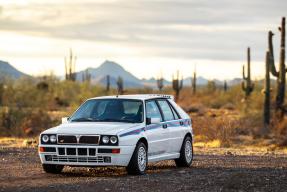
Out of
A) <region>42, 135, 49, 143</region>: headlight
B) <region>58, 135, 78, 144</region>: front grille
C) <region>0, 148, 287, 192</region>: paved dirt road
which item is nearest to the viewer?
<region>0, 148, 287, 192</region>: paved dirt road

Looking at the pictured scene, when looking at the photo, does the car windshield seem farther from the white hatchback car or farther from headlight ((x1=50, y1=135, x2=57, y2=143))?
headlight ((x1=50, y1=135, x2=57, y2=143))

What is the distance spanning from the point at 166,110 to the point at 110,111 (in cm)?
169

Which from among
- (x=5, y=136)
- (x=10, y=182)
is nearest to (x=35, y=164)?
(x=10, y=182)

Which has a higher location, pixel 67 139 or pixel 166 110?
pixel 166 110

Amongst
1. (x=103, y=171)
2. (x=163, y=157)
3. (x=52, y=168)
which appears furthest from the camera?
(x=163, y=157)

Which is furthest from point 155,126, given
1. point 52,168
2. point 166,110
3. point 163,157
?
point 52,168

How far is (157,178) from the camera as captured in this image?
1526 cm

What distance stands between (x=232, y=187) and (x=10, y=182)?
404 cm

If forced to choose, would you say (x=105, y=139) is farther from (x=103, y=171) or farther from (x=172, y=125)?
(x=172, y=125)

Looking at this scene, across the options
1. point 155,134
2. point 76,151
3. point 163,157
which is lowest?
point 163,157

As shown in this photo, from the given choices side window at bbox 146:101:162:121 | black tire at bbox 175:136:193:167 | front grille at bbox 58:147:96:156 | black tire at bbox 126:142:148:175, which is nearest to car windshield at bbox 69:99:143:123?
side window at bbox 146:101:162:121

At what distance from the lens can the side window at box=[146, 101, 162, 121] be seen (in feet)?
55.2

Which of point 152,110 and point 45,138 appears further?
point 152,110

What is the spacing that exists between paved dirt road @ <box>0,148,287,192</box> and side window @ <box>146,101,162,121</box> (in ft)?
3.98
